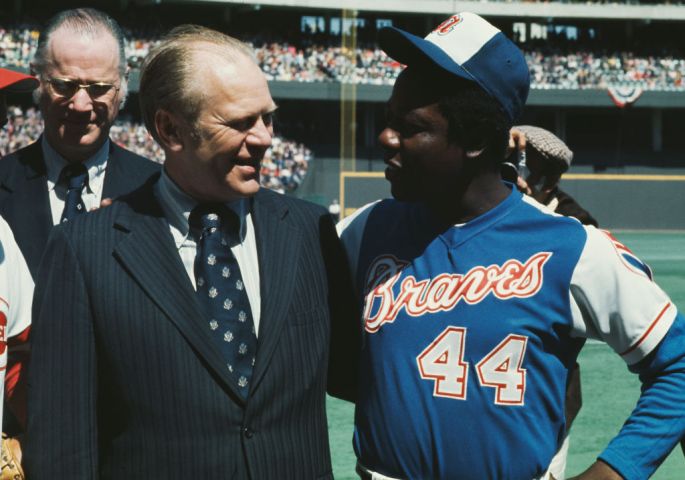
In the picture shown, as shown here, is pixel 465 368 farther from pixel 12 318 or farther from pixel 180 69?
pixel 12 318

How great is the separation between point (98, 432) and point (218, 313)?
0.39 metres

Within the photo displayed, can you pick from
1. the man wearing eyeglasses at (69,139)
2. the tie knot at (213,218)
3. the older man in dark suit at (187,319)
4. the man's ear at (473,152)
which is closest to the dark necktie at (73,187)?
the man wearing eyeglasses at (69,139)

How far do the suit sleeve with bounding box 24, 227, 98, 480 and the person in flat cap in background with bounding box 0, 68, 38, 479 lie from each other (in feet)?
0.56

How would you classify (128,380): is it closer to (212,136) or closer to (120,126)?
(212,136)

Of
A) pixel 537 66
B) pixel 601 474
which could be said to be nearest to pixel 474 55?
pixel 601 474

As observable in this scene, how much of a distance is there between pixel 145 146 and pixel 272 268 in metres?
29.0

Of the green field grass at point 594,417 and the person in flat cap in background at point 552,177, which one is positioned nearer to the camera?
the person in flat cap in background at point 552,177

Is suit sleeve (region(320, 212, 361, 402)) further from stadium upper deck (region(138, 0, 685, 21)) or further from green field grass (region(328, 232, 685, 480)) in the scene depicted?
stadium upper deck (region(138, 0, 685, 21))

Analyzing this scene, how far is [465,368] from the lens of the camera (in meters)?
2.13

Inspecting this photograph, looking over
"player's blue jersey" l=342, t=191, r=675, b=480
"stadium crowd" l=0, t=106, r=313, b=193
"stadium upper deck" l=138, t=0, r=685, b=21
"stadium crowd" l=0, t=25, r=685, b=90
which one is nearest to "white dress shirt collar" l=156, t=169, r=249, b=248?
"player's blue jersey" l=342, t=191, r=675, b=480

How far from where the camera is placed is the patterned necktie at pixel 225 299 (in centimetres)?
207

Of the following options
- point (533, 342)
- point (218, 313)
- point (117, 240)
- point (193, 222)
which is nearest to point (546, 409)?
point (533, 342)

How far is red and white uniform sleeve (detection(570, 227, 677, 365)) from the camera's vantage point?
2.10m

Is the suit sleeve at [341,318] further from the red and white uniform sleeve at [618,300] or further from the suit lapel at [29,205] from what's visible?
the suit lapel at [29,205]
